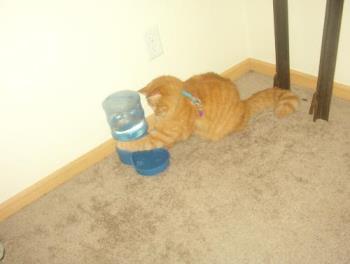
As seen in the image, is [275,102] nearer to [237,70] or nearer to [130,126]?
[237,70]

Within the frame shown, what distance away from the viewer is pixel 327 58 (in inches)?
57.3

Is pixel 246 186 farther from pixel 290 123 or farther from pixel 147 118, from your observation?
pixel 147 118

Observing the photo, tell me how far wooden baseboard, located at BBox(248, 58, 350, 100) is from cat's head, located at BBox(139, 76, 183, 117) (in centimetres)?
72

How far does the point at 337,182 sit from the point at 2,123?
1343mm

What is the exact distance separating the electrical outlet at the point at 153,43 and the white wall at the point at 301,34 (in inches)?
22.8

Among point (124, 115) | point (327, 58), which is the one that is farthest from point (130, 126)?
point (327, 58)

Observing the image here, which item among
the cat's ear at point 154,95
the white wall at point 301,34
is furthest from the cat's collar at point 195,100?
the white wall at point 301,34

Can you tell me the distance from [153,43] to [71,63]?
409mm

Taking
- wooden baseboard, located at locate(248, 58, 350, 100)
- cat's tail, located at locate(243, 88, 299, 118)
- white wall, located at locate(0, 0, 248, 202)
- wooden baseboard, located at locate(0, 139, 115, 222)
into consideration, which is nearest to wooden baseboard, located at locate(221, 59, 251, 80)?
wooden baseboard, located at locate(248, 58, 350, 100)

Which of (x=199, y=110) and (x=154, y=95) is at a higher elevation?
(x=154, y=95)

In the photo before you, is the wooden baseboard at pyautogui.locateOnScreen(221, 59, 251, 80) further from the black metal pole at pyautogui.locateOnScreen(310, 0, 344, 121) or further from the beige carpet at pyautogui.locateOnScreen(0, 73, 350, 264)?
the black metal pole at pyautogui.locateOnScreen(310, 0, 344, 121)

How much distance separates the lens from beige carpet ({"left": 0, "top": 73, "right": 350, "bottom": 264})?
1249 millimetres

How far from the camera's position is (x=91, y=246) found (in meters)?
1.37

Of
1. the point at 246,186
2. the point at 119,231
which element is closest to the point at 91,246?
the point at 119,231
